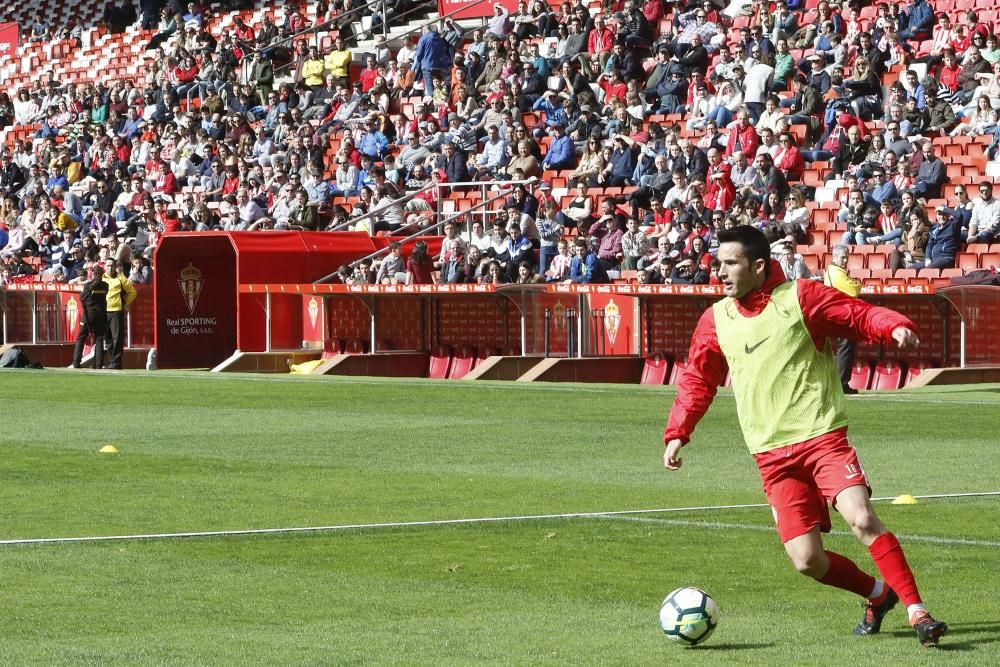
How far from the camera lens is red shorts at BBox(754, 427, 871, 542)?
706 cm

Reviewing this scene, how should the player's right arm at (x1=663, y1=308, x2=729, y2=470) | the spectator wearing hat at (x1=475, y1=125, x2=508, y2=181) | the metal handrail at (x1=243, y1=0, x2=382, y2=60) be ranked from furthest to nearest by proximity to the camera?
the metal handrail at (x1=243, y1=0, x2=382, y2=60) < the spectator wearing hat at (x1=475, y1=125, x2=508, y2=181) < the player's right arm at (x1=663, y1=308, x2=729, y2=470)

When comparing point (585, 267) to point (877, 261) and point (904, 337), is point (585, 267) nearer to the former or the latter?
point (877, 261)

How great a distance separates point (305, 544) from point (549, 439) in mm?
6771

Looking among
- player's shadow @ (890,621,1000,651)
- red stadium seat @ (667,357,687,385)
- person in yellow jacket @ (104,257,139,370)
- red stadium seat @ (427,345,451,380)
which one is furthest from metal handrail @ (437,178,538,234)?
player's shadow @ (890,621,1000,651)

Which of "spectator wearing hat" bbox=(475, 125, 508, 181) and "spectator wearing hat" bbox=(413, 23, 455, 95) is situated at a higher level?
"spectator wearing hat" bbox=(413, 23, 455, 95)

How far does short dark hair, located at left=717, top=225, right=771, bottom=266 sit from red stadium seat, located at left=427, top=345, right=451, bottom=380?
2177cm

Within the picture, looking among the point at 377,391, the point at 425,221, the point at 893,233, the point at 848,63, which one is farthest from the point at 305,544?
the point at 425,221

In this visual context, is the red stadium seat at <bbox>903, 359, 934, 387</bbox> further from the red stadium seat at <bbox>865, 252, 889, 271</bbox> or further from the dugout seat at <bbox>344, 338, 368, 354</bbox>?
the dugout seat at <bbox>344, 338, 368, 354</bbox>

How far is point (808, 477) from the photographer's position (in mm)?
7230

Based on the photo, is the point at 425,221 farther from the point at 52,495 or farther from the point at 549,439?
the point at 52,495

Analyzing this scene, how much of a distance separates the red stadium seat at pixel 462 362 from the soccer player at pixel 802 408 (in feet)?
69.7

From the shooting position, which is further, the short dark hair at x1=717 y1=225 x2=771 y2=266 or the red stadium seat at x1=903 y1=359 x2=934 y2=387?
the red stadium seat at x1=903 y1=359 x2=934 y2=387

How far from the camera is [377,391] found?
23484 mm

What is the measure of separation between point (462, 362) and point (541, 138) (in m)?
6.26
